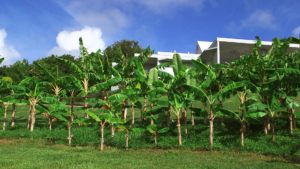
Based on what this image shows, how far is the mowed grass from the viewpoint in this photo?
12.0 metres

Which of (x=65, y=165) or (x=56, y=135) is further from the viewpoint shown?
(x=56, y=135)

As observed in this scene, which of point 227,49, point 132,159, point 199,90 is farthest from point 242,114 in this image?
point 227,49

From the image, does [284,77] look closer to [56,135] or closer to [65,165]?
[65,165]

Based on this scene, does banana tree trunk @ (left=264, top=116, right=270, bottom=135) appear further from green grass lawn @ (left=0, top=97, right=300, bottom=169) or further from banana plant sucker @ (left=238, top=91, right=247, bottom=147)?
banana plant sucker @ (left=238, top=91, right=247, bottom=147)

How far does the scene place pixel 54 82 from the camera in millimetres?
22594

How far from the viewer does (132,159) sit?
44.0 ft

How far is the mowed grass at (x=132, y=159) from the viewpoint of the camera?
1199 cm

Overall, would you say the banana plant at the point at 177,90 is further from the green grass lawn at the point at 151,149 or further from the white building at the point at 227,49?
the white building at the point at 227,49

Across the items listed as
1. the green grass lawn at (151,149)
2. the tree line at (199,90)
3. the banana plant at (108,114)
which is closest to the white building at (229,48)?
the tree line at (199,90)

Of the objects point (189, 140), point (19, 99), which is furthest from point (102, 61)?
point (189, 140)

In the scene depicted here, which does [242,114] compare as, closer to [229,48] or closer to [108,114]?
[108,114]

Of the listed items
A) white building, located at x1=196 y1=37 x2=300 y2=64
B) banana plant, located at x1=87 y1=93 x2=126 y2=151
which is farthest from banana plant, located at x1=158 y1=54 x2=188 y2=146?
white building, located at x1=196 y1=37 x2=300 y2=64

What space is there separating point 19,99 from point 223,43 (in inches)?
901

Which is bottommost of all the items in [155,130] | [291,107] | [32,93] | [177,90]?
[155,130]
